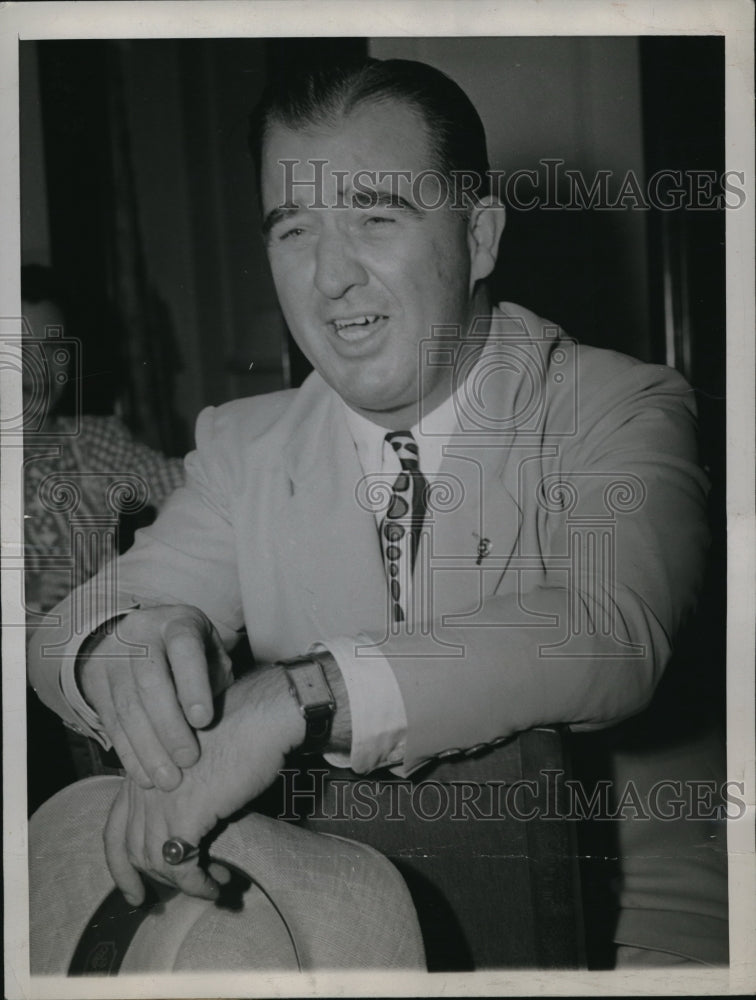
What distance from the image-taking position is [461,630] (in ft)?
3.94

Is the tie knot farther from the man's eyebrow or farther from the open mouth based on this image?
the man's eyebrow

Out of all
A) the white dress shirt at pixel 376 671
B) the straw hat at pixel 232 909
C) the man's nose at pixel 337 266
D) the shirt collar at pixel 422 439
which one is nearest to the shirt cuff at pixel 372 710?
the white dress shirt at pixel 376 671

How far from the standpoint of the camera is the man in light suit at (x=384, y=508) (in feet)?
3.92

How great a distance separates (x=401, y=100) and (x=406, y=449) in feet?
1.45

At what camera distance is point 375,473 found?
4.09ft

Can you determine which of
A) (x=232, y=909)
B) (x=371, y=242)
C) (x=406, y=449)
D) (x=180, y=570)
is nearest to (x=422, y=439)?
(x=406, y=449)

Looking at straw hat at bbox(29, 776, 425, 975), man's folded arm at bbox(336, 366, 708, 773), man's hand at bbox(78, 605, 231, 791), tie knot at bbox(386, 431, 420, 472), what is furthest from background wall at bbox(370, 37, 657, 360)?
straw hat at bbox(29, 776, 425, 975)

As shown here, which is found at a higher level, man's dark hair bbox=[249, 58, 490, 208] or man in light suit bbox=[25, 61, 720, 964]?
man's dark hair bbox=[249, 58, 490, 208]

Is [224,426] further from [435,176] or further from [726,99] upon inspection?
[726,99]

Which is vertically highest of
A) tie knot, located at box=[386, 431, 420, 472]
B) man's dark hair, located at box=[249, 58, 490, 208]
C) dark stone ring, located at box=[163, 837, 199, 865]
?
man's dark hair, located at box=[249, 58, 490, 208]

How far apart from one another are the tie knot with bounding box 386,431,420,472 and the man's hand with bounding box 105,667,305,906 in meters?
0.31

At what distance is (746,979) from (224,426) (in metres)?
1.01

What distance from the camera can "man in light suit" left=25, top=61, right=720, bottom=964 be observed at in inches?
47.0

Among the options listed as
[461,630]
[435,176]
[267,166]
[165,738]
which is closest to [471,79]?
[435,176]
